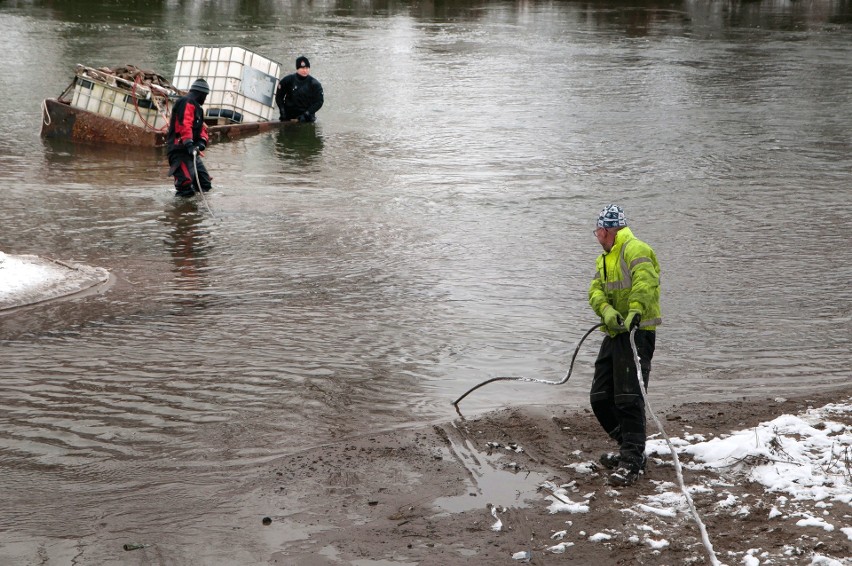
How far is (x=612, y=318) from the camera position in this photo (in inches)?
247

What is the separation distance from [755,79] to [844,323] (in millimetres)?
17205

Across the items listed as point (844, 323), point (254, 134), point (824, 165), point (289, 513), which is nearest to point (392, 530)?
point (289, 513)

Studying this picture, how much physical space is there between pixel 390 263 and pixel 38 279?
136 inches

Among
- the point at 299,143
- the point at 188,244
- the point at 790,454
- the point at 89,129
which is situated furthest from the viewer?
the point at 299,143

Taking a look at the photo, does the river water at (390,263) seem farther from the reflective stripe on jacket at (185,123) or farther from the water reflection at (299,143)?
the reflective stripe on jacket at (185,123)

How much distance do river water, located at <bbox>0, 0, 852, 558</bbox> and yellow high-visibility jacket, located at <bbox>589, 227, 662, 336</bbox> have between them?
1425 millimetres

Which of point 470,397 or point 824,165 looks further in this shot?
point 824,165

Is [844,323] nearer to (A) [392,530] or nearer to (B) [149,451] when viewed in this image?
(A) [392,530]

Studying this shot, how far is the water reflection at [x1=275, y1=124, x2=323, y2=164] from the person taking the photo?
17.1m

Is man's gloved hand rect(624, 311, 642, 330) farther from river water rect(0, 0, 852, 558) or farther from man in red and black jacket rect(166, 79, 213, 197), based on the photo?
man in red and black jacket rect(166, 79, 213, 197)

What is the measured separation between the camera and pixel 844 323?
30.2 feet

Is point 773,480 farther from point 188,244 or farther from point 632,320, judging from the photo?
point 188,244

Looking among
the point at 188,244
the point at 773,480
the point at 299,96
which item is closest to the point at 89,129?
the point at 299,96

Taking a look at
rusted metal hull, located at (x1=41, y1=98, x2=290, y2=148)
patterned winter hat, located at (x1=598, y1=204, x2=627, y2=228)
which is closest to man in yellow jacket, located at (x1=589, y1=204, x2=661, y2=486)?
patterned winter hat, located at (x1=598, y1=204, x2=627, y2=228)
